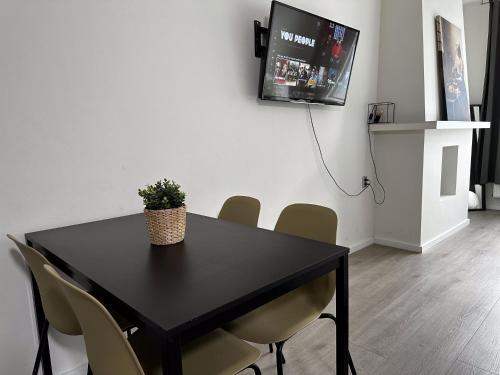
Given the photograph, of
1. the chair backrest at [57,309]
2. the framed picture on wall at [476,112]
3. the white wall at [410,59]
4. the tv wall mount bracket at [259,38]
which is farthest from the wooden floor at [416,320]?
the framed picture on wall at [476,112]

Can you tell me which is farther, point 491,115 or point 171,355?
point 491,115

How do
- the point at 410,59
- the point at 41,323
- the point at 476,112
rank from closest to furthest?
the point at 41,323 < the point at 410,59 < the point at 476,112

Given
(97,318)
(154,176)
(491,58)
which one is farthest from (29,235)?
(491,58)

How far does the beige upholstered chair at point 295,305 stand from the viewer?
1323 millimetres

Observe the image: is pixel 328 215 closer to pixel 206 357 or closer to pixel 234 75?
pixel 206 357

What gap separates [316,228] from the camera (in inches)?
62.8

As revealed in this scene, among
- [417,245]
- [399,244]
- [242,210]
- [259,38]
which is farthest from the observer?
[399,244]

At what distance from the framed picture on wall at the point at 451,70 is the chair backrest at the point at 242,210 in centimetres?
271

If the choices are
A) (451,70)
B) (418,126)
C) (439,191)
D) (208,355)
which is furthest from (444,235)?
(208,355)

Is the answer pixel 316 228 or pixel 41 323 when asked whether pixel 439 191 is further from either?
pixel 41 323

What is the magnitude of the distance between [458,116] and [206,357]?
12.6 feet

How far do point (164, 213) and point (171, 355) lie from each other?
2.06 feet

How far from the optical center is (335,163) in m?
3.18

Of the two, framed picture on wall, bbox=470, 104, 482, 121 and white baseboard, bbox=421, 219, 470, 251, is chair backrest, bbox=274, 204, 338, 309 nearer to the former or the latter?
white baseboard, bbox=421, 219, 470, 251
